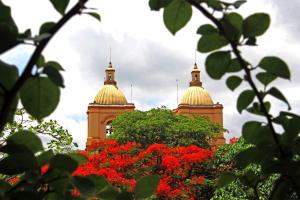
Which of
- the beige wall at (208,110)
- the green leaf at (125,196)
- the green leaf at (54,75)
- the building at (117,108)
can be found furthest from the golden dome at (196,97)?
the green leaf at (54,75)

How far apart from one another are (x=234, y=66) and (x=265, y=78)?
4 centimetres

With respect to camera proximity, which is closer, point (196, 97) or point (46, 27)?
point (46, 27)

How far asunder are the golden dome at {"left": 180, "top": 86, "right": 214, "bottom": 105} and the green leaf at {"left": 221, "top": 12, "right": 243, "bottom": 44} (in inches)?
1293

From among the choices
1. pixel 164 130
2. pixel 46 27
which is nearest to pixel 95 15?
pixel 46 27

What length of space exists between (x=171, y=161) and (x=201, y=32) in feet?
42.1

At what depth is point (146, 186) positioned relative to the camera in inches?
28.0

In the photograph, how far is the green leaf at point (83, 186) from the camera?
21.5 inches

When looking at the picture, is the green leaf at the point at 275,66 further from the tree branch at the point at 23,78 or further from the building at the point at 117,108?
the building at the point at 117,108

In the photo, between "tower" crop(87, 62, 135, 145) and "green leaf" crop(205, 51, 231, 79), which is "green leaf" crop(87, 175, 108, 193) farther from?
"tower" crop(87, 62, 135, 145)

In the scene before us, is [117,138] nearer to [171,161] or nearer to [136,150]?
[136,150]

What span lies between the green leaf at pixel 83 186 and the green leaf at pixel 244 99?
215mm

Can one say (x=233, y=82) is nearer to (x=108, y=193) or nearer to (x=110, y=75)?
(x=108, y=193)

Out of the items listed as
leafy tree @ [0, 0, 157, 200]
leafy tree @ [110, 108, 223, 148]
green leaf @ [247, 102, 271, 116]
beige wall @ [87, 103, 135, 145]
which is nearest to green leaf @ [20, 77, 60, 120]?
leafy tree @ [0, 0, 157, 200]

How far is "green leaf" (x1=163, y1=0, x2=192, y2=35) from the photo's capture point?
26.6 inches
